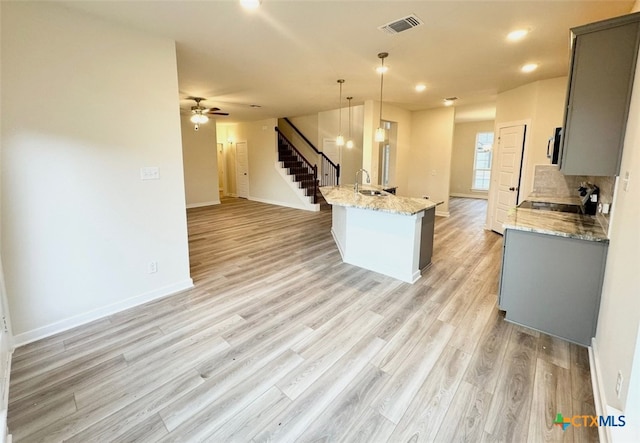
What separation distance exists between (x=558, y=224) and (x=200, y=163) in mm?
9034

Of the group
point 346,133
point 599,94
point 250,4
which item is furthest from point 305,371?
point 346,133

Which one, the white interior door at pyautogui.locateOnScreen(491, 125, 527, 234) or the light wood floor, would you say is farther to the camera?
the white interior door at pyautogui.locateOnScreen(491, 125, 527, 234)

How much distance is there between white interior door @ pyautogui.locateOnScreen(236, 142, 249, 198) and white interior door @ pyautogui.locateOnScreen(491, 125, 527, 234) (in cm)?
775

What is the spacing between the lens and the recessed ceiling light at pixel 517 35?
3031 mm

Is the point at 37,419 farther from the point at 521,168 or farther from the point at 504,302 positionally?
the point at 521,168

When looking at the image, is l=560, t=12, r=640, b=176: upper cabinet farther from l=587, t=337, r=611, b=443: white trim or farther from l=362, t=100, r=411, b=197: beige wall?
l=362, t=100, r=411, b=197: beige wall

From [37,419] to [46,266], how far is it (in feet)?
4.35

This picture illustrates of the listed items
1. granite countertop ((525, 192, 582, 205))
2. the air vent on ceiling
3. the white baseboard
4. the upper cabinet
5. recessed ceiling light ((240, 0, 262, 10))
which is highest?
the air vent on ceiling

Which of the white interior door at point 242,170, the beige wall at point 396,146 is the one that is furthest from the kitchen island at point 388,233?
the white interior door at point 242,170

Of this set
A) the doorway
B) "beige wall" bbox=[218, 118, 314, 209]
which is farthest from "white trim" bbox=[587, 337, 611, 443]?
the doorway

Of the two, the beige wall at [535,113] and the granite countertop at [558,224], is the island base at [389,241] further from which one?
the beige wall at [535,113]

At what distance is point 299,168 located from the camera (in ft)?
31.5

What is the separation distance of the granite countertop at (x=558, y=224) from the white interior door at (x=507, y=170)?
7.92 ft

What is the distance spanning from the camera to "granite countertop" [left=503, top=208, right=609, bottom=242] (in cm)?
235
